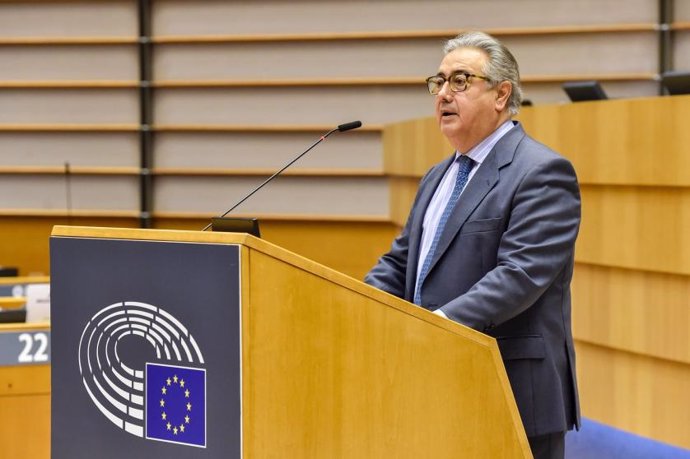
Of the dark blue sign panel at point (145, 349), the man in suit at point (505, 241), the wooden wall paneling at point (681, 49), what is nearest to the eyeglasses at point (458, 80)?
the man in suit at point (505, 241)

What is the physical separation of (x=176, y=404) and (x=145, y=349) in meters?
0.10

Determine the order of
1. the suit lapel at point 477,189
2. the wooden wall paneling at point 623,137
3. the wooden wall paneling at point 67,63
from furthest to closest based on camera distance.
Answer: the wooden wall paneling at point 67,63, the wooden wall paneling at point 623,137, the suit lapel at point 477,189

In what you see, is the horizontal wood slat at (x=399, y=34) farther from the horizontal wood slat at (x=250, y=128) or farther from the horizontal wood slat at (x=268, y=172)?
the horizontal wood slat at (x=268, y=172)

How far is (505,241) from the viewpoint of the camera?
1.84 m

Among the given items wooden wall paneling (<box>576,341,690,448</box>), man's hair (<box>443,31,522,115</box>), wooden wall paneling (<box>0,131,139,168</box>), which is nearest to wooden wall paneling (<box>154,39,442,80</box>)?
wooden wall paneling (<box>0,131,139,168</box>)

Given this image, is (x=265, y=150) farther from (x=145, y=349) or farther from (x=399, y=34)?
(x=145, y=349)

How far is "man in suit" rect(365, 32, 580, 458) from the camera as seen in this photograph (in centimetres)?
180

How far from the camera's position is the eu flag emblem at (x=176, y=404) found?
152 cm

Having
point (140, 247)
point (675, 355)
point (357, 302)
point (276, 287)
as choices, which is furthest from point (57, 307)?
point (675, 355)

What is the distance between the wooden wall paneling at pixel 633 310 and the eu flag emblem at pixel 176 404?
250cm

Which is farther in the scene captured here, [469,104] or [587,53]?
[587,53]

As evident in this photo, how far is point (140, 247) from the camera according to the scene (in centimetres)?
157

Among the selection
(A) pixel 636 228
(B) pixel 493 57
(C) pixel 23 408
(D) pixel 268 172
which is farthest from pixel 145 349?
(D) pixel 268 172

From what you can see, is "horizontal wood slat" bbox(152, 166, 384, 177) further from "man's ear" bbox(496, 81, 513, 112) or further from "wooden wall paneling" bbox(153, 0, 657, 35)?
"man's ear" bbox(496, 81, 513, 112)
